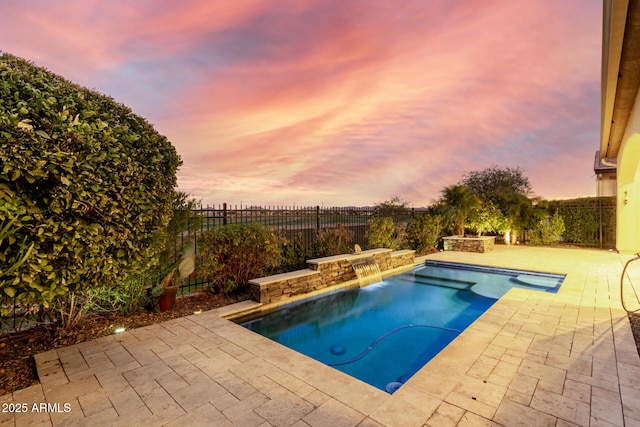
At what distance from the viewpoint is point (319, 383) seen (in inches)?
111

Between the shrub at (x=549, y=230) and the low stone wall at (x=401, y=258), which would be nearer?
the low stone wall at (x=401, y=258)

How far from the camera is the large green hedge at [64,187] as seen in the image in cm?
224

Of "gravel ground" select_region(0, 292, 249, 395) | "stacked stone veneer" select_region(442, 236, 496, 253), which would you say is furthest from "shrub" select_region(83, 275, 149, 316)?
"stacked stone veneer" select_region(442, 236, 496, 253)

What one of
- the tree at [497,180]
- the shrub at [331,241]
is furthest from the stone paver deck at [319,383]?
the tree at [497,180]

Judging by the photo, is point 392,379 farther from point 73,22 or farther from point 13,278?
point 73,22

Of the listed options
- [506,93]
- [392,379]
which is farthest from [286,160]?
[392,379]

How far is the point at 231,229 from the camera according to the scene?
5832 mm

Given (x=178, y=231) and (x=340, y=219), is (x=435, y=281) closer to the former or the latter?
(x=340, y=219)

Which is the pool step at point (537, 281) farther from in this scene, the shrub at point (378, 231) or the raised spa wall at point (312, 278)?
the shrub at point (378, 231)

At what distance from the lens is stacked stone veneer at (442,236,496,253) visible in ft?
38.6

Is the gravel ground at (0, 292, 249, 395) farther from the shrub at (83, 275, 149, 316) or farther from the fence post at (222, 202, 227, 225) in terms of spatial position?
the fence post at (222, 202, 227, 225)

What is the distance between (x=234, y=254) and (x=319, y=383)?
356 cm

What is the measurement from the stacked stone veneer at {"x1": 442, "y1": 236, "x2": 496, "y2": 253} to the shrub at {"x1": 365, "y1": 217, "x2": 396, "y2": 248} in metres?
4.17

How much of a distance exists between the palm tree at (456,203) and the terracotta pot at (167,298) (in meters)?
11.1
